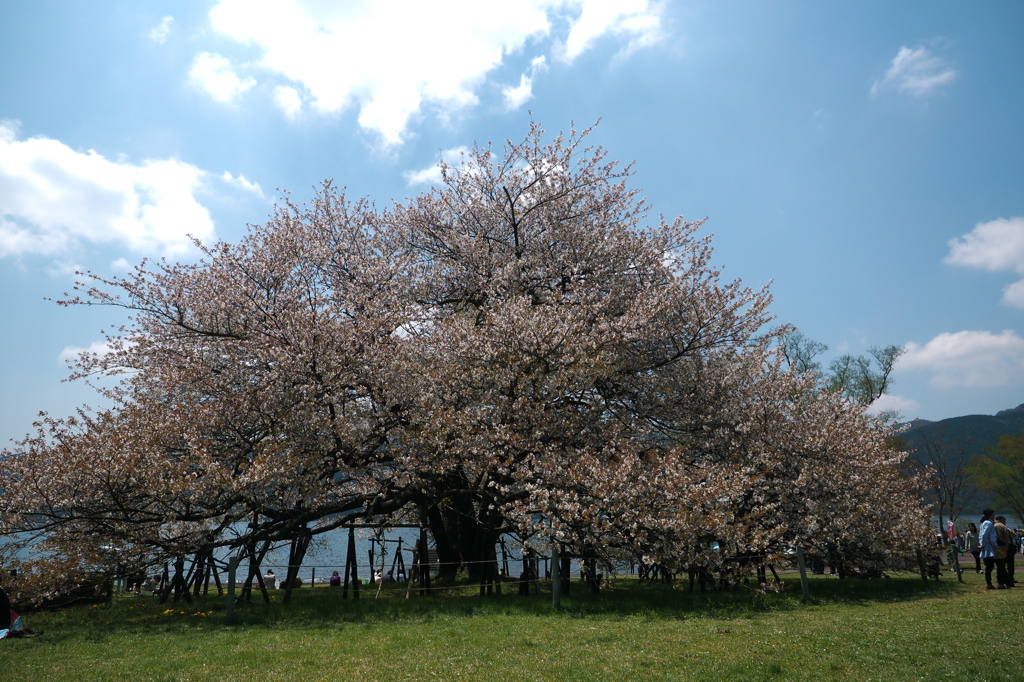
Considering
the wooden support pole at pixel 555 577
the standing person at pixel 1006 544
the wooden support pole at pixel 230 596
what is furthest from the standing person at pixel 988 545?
the wooden support pole at pixel 230 596

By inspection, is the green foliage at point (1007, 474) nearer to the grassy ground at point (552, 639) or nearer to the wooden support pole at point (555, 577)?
the grassy ground at point (552, 639)

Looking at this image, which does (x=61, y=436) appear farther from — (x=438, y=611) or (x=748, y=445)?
(x=748, y=445)

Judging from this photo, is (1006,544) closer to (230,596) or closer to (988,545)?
(988,545)

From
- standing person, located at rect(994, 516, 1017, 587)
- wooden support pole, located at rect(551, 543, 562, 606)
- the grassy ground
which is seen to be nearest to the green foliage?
standing person, located at rect(994, 516, 1017, 587)

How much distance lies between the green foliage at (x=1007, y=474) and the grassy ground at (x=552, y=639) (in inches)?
2127

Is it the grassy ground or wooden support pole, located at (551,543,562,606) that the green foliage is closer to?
the grassy ground

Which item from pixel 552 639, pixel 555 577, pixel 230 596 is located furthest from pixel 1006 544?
pixel 230 596

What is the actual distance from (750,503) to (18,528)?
17698mm

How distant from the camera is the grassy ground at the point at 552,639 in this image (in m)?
7.59

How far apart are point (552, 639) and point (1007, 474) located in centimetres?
6501

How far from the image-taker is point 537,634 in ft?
33.3

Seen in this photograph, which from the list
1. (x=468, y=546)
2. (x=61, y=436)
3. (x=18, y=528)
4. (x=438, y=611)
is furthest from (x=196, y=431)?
(x=468, y=546)

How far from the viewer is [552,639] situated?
9703 millimetres

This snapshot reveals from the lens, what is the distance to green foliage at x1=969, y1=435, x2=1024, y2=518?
5628 centimetres
